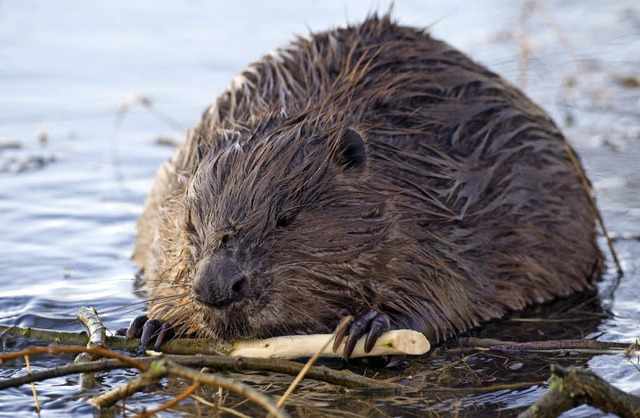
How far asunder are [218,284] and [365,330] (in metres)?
0.53

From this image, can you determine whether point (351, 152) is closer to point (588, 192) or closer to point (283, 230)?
point (283, 230)

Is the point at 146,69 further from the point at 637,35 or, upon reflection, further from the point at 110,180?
the point at 637,35

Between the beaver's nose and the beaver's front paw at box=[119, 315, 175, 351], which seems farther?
the beaver's front paw at box=[119, 315, 175, 351]

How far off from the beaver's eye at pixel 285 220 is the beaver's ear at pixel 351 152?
29 centimetres

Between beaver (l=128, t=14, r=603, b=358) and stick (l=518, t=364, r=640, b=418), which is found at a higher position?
beaver (l=128, t=14, r=603, b=358)

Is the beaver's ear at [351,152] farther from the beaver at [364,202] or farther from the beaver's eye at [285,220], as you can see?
the beaver's eye at [285,220]

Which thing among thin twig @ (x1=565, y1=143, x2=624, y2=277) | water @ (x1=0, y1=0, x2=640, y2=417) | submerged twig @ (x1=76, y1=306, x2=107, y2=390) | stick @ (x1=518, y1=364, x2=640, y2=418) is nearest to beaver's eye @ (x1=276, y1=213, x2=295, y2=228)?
water @ (x1=0, y1=0, x2=640, y2=417)

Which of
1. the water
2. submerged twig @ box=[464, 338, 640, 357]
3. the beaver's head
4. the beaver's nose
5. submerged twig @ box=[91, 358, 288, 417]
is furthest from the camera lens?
the water

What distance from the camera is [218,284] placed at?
10.8 feet

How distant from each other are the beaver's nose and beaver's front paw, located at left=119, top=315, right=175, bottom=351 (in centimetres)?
48

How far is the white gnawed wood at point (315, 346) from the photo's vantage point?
3.46 metres

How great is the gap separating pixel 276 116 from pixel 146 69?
4.14m

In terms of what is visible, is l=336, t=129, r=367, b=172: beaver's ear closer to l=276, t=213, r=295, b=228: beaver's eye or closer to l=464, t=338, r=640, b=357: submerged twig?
l=276, t=213, r=295, b=228: beaver's eye

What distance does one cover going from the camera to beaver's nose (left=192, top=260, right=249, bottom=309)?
3.29 metres
